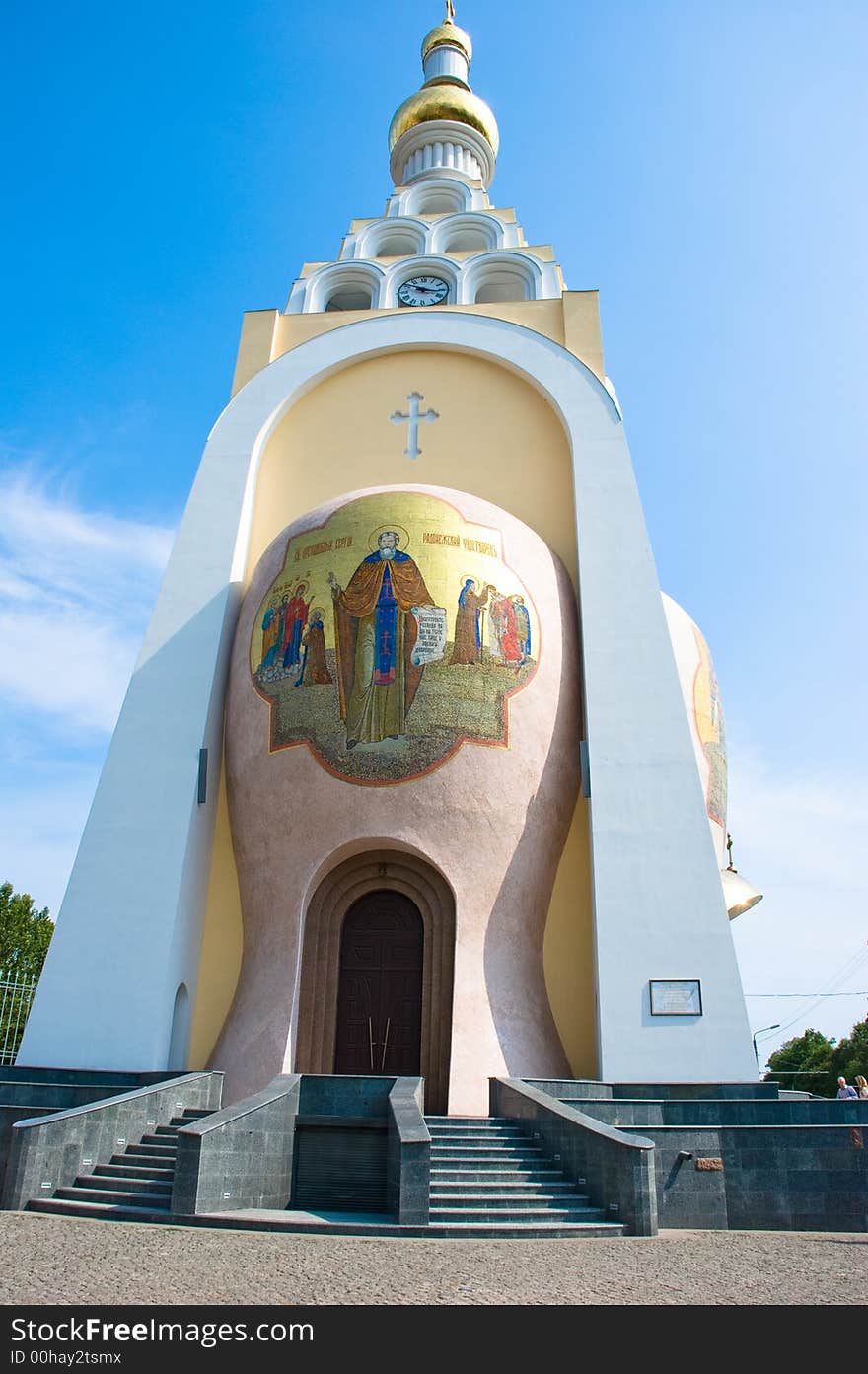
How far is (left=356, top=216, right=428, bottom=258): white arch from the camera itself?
17922mm

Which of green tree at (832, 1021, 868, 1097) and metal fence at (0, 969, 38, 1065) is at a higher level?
green tree at (832, 1021, 868, 1097)

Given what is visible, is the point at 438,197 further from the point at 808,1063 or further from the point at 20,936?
the point at 808,1063

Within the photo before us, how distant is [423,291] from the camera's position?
17.0 m

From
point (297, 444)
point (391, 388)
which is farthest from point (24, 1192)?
point (391, 388)

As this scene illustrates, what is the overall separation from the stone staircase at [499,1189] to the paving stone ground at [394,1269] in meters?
0.26

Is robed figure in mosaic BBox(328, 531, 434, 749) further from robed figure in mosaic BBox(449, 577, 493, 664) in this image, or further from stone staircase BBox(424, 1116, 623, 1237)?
stone staircase BBox(424, 1116, 623, 1237)

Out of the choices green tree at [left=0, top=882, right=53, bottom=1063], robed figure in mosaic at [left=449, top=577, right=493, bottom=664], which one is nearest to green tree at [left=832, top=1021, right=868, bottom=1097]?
green tree at [left=0, top=882, right=53, bottom=1063]

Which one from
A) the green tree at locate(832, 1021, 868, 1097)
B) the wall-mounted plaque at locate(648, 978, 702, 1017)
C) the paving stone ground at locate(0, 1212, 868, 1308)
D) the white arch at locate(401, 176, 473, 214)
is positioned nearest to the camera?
the paving stone ground at locate(0, 1212, 868, 1308)

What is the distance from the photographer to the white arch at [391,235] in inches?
706

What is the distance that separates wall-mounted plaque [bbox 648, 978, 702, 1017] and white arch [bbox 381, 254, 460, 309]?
11.5 m

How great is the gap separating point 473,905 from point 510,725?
194cm

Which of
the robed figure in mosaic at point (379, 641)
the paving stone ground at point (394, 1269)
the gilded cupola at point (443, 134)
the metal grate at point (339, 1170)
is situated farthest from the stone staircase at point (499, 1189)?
the gilded cupola at point (443, 134)

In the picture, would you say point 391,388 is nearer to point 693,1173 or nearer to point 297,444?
point 297,444

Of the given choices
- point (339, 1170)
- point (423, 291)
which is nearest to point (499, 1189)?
point (339, 1170)
